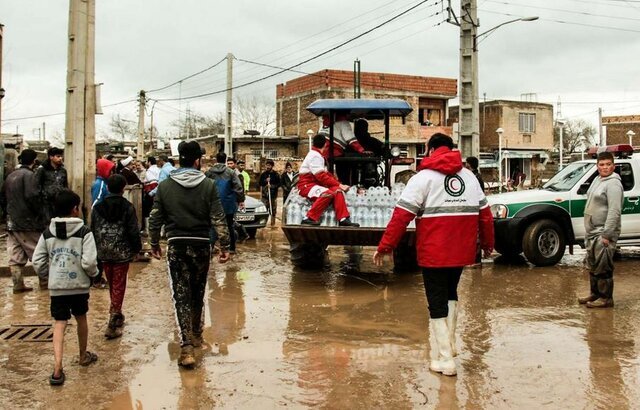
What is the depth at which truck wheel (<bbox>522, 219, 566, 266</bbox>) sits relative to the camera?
35.7 feet

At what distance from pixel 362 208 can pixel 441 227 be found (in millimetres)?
3800

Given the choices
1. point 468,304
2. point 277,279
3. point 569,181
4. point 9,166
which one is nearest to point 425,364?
point 468,304

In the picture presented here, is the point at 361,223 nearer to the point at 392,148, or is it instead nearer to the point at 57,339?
the point at 392,148

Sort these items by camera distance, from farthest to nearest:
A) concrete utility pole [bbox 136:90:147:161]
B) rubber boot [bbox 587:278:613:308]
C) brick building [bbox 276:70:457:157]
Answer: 1. brick building [bbox 276:70:457:157]
2. concrete utility pole [bbox 136:90:147:161]
3. rubber boot [bbox 587:278:613:308]

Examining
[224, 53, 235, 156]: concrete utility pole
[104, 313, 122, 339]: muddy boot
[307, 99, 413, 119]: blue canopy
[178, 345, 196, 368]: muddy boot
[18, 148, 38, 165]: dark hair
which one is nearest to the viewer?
[178, 345, 196, 368]: muddy boot

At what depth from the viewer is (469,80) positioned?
1652cm

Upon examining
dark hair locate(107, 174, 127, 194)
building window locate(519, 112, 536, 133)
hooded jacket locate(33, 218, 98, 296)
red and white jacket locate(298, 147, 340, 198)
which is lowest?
hooded jacket locate(33, 218, 98, 296)

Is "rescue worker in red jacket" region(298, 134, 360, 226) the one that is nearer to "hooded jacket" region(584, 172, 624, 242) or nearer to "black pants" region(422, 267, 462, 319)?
"hooded jacket" region(584, 172, 624, 242)

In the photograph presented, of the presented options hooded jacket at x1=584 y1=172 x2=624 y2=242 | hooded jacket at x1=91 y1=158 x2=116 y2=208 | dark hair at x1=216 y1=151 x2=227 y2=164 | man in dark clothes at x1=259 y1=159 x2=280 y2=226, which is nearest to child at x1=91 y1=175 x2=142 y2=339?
hooded jacket at x1=91 y1=158 x2=116 y2=208

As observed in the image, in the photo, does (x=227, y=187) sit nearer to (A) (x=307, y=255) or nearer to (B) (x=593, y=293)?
(A) (x=307, y=255)

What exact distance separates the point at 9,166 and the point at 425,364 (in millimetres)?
15686

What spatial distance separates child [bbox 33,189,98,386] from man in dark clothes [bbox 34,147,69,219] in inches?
144

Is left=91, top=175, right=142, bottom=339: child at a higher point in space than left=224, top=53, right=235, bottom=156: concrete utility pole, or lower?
lower

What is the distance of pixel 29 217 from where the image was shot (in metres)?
8.73
